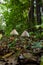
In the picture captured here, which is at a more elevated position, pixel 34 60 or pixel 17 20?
pixel 17 20

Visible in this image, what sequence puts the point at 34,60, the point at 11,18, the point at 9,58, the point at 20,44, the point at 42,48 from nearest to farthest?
the point at 34,60 → the point at 9,58 → the point at 42,48 → the point at 20,44 → the point at 11,18

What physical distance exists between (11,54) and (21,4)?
9.38 ft

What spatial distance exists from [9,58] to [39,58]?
0.25m

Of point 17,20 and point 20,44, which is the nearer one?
point 20,44

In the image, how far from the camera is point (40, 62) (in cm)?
154

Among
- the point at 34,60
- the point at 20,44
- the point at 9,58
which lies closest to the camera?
the point at 34,60

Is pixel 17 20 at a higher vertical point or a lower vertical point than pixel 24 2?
lower

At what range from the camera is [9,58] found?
1.65 meters

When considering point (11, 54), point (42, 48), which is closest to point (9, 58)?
point (11, 54)

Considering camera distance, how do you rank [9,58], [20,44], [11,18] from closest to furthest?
[9,58] → [20,44] → [11,18]

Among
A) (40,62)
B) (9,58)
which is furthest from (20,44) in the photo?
(40,62)

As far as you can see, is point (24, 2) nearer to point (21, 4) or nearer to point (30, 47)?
point (21, 4)

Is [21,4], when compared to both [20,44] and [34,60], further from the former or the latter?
[34,60]

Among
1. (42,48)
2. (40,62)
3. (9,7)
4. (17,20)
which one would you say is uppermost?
(9,7)
